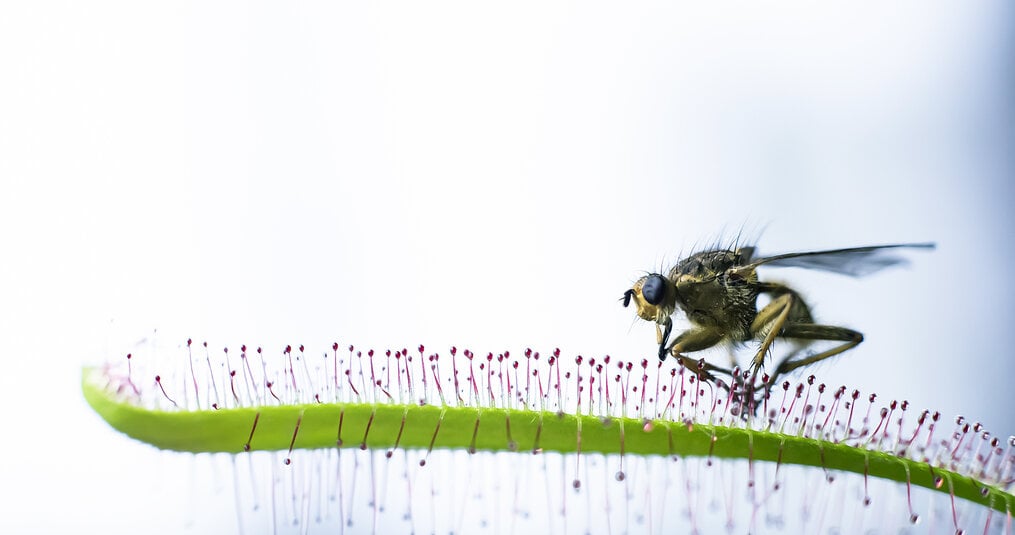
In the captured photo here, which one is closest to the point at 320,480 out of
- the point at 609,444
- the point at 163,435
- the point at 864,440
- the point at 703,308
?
the point at 163,435

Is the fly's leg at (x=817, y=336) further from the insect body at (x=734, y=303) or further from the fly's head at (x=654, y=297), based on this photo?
the fly's head at (x=654, y=297)


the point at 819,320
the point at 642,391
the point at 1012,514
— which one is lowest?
the point at 1012,514

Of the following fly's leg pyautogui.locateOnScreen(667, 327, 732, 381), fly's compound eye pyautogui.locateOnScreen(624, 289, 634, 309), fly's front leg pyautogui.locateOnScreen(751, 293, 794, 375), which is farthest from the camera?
fly's compound eye pyautogui.locateOnScreen(624, 289, 634, 309)

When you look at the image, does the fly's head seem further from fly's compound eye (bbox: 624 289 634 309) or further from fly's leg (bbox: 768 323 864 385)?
fly's leg (bbox: 768 323 864 385)

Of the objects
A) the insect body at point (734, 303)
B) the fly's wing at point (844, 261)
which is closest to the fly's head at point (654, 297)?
the insect body at point (734, 303)

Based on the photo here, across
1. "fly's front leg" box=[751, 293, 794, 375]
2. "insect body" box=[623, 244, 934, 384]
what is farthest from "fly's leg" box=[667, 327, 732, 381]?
"fly's front leg" box=[751, 293, 794, 375]

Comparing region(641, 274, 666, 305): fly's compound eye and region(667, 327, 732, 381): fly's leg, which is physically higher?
region(641, 274, 666, 305): fly's compound eye

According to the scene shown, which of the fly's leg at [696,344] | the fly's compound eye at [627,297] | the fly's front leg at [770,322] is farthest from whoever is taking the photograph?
the fly's compound eye at [627,297]

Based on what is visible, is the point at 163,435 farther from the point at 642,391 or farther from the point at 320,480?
the point at 642,391
